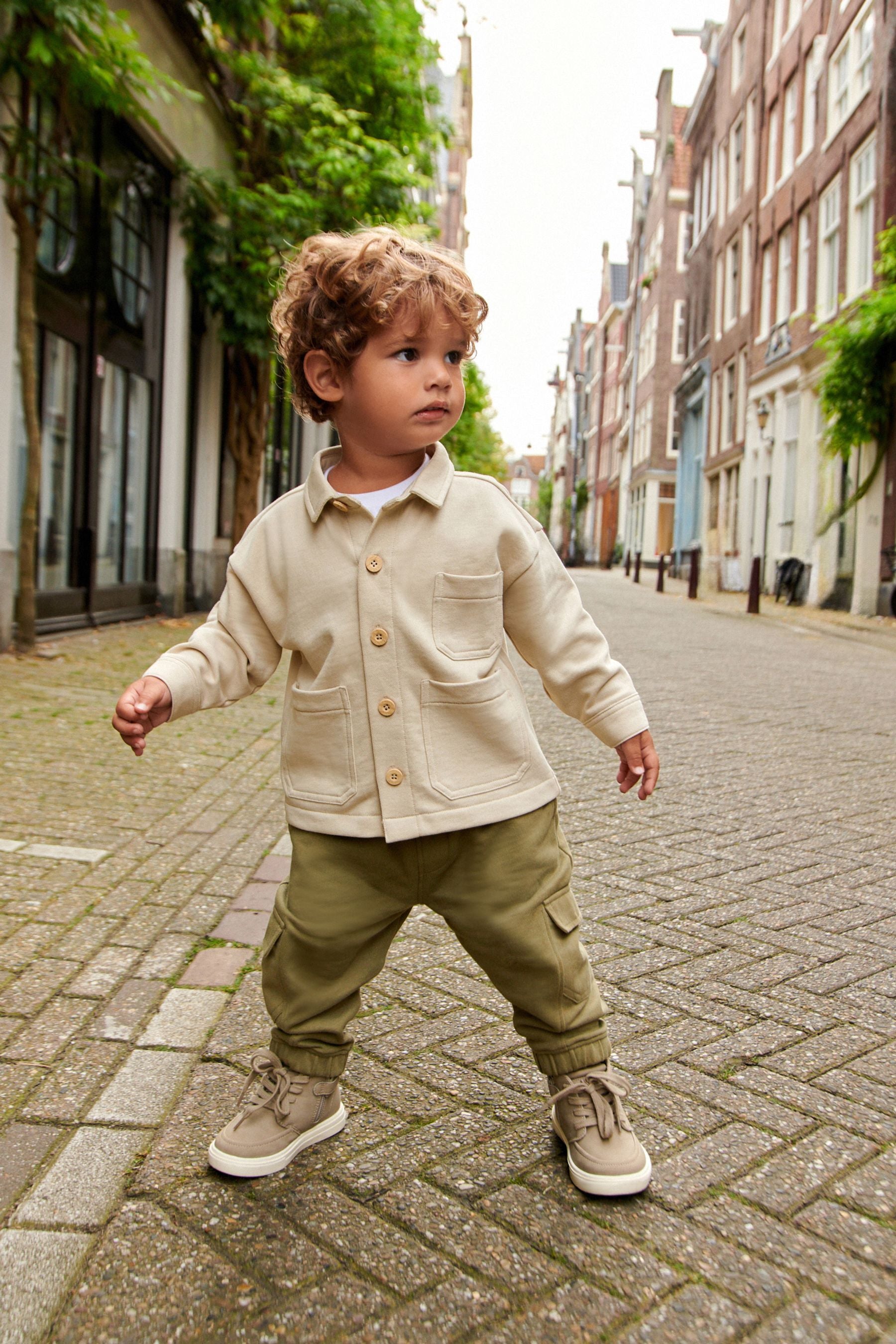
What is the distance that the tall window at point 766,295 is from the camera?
76.2 feet

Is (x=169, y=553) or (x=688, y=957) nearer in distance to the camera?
(x=688, y=957)

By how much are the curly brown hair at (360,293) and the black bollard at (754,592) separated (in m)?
15.1

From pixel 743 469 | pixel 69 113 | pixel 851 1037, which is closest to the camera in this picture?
pixel 851 1037

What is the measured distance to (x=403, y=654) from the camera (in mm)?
1853

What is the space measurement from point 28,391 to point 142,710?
21.6ft

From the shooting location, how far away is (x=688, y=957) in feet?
9.78

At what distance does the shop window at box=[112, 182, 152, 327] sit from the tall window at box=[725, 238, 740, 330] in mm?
17695

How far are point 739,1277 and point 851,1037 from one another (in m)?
0.95

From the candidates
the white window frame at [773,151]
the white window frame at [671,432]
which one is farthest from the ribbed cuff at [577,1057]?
the white window frame at [671,432]

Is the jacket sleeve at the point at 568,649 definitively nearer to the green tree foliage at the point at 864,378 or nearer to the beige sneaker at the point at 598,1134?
the beige sneaker at the point at 598,1134

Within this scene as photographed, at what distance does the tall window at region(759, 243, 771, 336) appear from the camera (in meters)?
23.2

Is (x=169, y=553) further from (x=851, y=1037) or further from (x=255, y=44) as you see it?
(x=851, y=1037)

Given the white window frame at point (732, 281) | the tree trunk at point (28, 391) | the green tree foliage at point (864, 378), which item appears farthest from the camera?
the white window frame at point (732, 281)

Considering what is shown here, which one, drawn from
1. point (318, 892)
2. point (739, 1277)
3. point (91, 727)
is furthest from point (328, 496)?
point (91, 727)
